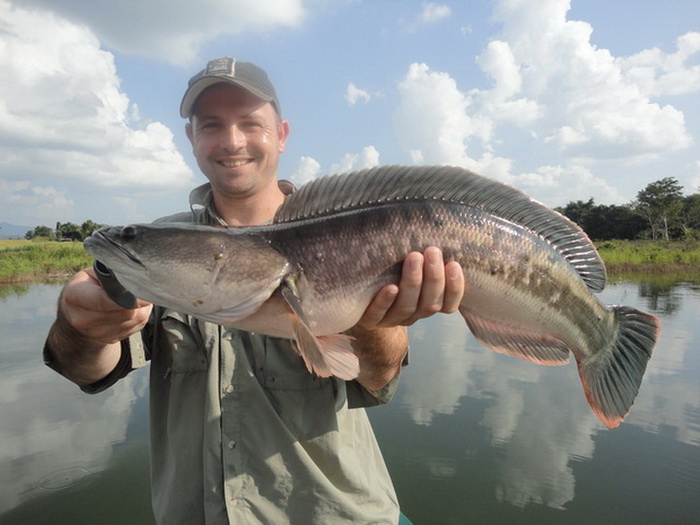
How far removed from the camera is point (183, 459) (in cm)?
236

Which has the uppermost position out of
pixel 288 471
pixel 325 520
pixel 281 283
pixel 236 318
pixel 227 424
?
pixel 281 283

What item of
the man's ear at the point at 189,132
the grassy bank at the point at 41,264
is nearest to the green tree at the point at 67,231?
the grassy bank at the point at 41,264

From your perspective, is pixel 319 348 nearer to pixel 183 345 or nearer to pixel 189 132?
pixel 183 345

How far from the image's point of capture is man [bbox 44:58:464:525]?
7.24 ft

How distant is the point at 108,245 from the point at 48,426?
26.0 feet

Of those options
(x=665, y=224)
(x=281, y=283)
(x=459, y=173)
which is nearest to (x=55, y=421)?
(x=281, y=283)

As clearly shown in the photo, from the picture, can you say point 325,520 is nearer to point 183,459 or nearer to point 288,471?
point 288,471

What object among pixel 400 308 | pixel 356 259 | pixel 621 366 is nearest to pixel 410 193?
pixel 356 259

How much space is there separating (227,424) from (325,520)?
681mm

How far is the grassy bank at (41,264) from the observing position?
2727 cm

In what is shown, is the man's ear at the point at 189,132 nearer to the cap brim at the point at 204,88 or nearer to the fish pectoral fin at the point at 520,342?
the cap brim at the point at 204,88

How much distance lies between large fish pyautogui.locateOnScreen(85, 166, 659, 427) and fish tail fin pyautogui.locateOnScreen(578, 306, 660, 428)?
0.6 inches

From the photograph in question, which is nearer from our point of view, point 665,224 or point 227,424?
point 227,424

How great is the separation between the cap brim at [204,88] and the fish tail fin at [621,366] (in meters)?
2.55
